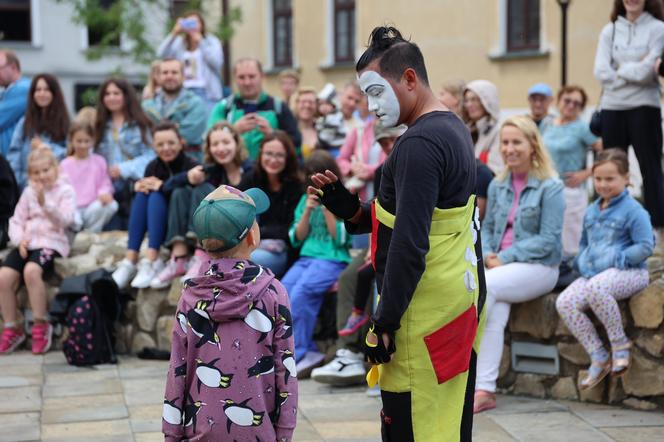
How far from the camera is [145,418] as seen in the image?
19.9 feet

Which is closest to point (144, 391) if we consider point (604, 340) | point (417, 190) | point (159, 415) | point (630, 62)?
point (159, 415)

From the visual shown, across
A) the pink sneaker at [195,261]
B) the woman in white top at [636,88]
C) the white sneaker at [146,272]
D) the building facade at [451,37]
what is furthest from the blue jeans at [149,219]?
the building facade at [451,37]

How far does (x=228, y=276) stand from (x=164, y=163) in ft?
15.6

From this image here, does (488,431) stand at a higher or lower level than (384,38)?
lower

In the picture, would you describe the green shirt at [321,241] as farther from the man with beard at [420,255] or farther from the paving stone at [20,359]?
the man with beard at [420,255]

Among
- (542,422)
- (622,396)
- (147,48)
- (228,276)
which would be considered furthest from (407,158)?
(147,48)

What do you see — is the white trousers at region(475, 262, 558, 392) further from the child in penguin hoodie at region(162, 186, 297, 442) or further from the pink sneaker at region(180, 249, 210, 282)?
the child in penguin hoodie at region(162, 186, 297, 442)

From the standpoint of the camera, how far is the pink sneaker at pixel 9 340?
8.05 m

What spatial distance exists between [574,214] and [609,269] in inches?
91.0

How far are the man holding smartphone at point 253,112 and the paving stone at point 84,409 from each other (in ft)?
9.18

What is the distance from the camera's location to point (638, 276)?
6000 millimetres

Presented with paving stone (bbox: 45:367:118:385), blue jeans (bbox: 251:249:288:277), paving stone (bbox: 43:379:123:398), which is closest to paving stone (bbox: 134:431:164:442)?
paving stone (bbox: 43:379:123:398)

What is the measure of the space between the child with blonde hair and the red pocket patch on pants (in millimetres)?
5835

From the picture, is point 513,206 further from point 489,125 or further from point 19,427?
point 19,427
